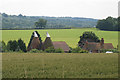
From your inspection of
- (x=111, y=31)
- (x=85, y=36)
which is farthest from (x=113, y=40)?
(x=111, y=31)

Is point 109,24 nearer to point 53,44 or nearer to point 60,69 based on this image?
point 53,44

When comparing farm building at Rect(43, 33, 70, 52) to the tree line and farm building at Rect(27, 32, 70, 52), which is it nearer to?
farm building at Rect(27, 32, 70, 52)


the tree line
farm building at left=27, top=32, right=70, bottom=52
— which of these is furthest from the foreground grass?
the tree line

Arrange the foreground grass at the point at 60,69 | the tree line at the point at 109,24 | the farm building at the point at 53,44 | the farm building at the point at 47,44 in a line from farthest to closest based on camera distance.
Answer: the tree line at the point at 109,24 → the farm building at the point at 47,44 → the farm building at the point at 53,44 → the foreground grass at the point at 60,69

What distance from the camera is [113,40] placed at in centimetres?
11538

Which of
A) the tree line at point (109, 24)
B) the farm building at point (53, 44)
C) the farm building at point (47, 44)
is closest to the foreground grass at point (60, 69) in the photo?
the farm building at point (53, 44)

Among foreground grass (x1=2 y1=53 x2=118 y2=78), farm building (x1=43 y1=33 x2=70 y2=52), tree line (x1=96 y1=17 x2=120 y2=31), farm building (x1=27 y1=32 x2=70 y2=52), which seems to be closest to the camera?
foreground grass (x1=2 y1=53 x2=118 y2=78)

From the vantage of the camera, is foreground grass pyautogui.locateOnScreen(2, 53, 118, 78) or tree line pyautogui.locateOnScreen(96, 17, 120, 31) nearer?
foreground grass pyautogui.locateOnScreen(2, 53, 118, 78)

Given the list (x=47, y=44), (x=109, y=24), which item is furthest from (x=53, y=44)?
(x=109, y=24)

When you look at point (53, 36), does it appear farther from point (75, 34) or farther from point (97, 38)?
point (97, 38)

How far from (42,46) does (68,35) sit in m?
47.5

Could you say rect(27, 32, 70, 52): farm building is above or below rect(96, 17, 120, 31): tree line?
below

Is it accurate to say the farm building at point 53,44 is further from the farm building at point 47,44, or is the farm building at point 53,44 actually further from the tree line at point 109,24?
the tree line at point 109,24

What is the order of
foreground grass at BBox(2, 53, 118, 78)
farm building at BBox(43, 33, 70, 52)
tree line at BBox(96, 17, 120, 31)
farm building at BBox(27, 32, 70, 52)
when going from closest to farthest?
1. foreground grass at BBox(2, 53, 118, 78)
2. farm building at BBox(43, 33, 70, 52)
3. farm building at BBox(27, 32, 70, 52)
4. tree line at BBox(96, 17, 120, 31)
